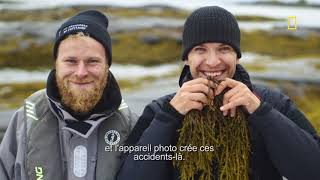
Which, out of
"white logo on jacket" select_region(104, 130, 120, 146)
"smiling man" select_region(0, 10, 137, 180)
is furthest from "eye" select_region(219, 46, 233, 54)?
"white logo on jacket" select_region(104, 130, 120, 146)

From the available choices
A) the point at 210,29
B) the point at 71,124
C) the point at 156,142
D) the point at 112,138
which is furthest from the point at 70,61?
the point at 210,29

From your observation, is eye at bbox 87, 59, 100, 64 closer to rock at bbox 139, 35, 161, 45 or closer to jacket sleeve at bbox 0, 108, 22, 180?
jacket sleeve at bbox 0, 108, 22, 180

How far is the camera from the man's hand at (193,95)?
3.07 m

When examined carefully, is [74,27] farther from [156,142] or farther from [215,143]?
[215,143]

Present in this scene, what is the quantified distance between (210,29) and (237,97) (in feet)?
1.84

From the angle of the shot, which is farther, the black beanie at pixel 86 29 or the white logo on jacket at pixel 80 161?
the black beanie at pixel 86 29

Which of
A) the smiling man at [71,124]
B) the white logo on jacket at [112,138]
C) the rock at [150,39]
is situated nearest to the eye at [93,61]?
the smiling man at [71,124]

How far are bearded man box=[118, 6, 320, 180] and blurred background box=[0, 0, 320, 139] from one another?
1791cm

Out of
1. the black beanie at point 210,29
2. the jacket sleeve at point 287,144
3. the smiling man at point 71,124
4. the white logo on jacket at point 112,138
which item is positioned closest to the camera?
the jacket sleeve at point 287,144

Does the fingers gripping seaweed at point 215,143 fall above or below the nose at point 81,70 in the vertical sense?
below

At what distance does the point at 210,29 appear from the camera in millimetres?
3324

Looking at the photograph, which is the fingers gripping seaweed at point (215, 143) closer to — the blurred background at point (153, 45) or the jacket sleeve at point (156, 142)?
the jacket sleeve at point (156, 142)

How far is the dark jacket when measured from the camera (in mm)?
3008

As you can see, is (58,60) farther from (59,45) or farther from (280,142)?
(280,142)
